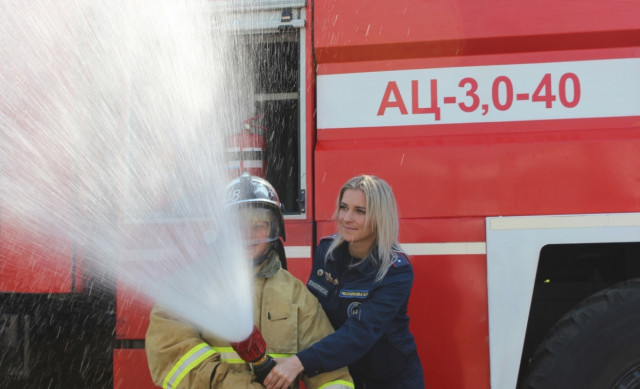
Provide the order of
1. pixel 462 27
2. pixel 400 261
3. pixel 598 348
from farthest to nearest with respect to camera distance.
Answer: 1. pixel 462 27
2. pixel 598 348
3. pixel 400 261

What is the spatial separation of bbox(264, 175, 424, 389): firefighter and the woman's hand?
23 cm

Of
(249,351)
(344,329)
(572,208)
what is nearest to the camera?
(249,351)

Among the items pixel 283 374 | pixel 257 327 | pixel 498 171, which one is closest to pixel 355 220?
pixel 257 327

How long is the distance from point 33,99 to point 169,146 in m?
0.82

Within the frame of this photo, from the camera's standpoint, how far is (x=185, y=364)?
2000 millimetres

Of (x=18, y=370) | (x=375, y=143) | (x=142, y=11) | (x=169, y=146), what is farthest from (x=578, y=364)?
(x=18, y=370)

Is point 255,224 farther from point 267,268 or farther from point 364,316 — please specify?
point 364,316

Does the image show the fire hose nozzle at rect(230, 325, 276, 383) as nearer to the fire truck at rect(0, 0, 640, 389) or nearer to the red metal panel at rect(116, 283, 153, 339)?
the fire truck at rect(0, 0, 640, 389)

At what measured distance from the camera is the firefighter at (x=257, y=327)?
6.59ft

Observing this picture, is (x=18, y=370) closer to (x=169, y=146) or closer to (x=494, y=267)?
(x=169, y=146)

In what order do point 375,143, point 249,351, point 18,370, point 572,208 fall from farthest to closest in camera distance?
point 18,370, point 375,143, point 572,208, point 249,351

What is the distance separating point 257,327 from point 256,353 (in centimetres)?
21

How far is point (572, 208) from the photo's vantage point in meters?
2.67

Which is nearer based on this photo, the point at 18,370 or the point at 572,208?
the point at 572,208
